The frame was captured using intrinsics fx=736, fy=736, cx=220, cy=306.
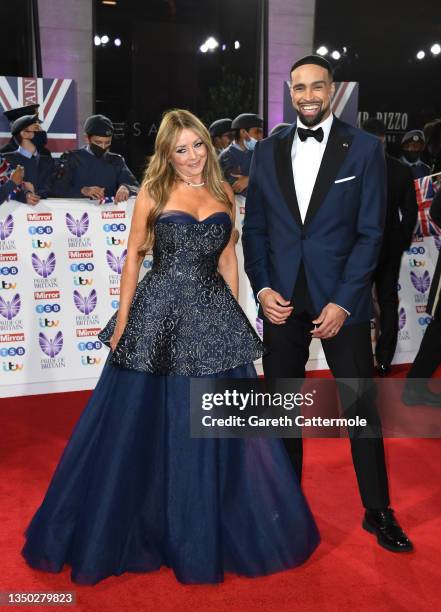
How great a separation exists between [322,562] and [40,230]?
3278 millimetres

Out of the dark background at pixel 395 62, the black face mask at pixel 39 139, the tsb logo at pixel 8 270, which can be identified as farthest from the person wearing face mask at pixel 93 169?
the dark background at pixel 395 62

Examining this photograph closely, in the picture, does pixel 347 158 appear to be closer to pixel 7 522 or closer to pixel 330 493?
pixel 330 493

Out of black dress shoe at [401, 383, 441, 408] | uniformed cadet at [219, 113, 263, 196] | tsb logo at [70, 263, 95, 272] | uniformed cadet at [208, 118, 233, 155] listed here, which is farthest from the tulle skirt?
uniformed cadet at [208, 118, 233, 155]

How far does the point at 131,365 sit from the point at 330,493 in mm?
1431

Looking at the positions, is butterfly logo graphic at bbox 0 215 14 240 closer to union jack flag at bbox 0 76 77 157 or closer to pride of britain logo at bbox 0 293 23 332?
pride of britain logo at bbox 0 293 23 332

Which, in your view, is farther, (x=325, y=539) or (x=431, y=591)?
(x=325, y=539)

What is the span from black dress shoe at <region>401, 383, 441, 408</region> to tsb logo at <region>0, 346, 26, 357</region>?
8.99 ft

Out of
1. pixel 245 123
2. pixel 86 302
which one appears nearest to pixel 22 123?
pixel 86 302

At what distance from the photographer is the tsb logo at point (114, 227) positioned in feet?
18.0

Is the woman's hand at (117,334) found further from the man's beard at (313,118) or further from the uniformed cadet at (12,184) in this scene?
the uniformed cadet at (12,184)

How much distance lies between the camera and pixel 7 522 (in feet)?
10.9

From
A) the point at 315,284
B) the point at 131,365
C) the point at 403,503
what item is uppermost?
the point at 315,284

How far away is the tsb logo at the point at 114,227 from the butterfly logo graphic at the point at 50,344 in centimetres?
85

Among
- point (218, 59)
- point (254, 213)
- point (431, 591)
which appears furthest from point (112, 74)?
point (431, 591)
